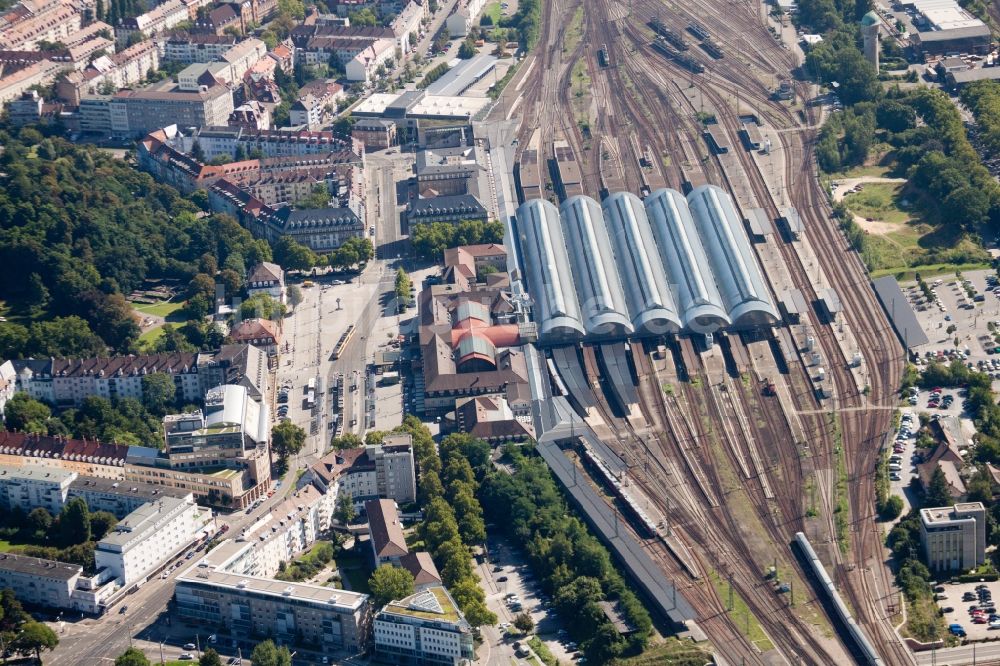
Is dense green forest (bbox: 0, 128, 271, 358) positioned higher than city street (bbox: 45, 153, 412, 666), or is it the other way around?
dense green forest (bbox: 0, 128, 271, 358)

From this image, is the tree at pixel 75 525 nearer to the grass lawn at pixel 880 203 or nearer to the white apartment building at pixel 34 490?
the white apartment building at pixel 34 490

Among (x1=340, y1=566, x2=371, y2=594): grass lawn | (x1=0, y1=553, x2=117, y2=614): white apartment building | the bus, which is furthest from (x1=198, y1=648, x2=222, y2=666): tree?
the bus

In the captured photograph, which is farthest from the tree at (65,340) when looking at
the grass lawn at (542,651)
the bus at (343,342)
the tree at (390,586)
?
the grass lawn at (542,651)

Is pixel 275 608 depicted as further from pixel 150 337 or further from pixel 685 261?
pixel 685 261

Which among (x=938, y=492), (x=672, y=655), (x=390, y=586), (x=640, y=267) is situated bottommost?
(x=672, y=655)

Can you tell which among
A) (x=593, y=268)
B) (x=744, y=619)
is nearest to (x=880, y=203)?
(x=593, y=268)

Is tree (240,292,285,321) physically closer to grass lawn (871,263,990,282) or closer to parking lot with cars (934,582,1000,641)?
grass lawn (871,263,990,282)
